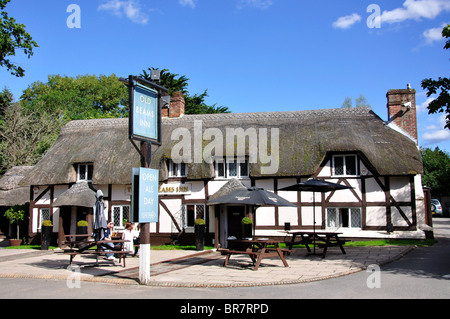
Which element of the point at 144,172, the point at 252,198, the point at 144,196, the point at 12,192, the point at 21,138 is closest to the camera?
the point at 144,196

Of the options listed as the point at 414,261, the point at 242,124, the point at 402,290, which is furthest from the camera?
the point at 242,124

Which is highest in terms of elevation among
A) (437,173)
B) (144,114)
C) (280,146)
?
(437,173)

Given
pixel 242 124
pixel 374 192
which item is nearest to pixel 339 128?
pixel 374 192

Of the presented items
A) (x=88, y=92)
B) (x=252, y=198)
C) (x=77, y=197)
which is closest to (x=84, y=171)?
(x=77, y=197)

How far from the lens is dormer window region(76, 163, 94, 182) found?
70.6ft

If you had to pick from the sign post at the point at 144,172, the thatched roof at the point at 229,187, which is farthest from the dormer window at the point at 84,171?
the sign post at the point at 144,172

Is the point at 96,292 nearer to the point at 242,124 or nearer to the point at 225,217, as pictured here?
the point at 225,217

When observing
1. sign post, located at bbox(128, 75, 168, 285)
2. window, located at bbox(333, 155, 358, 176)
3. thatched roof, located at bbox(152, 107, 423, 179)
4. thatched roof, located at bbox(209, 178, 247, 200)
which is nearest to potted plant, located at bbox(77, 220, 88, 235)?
thatched roof, located at bbox(152, 107, 423, 179)

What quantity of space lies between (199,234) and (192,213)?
89.7 inches

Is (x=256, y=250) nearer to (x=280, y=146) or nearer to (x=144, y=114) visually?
(x=144, y=114)

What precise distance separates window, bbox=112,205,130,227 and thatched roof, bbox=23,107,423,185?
154 cm

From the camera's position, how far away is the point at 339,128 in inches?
789

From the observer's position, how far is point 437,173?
49.3 metres

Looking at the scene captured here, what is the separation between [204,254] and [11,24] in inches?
540
